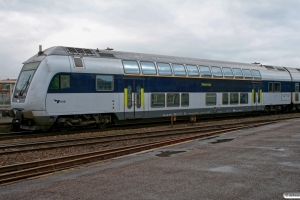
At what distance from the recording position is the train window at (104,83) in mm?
15342

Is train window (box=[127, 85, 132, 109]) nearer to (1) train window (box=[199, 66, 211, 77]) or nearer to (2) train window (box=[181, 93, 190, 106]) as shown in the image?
(2) train window (box=[181, 93, 190, 106])

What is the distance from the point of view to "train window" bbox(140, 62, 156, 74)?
56.2ft

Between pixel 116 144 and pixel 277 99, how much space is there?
1771cm

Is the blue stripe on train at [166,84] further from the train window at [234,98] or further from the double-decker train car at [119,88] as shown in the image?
the train window at [234,98]

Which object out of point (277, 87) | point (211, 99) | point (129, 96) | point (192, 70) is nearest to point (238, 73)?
point (211, 99)

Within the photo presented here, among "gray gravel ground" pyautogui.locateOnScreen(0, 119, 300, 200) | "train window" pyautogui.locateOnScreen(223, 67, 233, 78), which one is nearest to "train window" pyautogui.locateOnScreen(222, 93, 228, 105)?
"train window" pyautogui.locateOnScreen(223, 67, 233, 78)

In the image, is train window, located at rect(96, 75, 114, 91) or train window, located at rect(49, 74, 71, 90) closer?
train window, located at rect(49, 74, 71, 90)

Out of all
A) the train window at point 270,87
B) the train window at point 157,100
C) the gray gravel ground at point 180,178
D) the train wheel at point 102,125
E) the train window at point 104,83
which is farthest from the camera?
the train window at point 270,87

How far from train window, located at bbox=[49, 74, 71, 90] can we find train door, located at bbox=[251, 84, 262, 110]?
13920mm

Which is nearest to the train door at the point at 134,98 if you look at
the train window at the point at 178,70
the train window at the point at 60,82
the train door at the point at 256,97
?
the train window at the point at 178,70

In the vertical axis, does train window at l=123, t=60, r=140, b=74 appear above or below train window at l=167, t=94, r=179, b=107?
above

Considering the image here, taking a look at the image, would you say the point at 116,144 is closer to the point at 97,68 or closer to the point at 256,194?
the point at 97,68

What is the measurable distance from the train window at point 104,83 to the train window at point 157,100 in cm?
257

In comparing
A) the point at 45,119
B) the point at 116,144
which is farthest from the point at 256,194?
the point at 45,119
